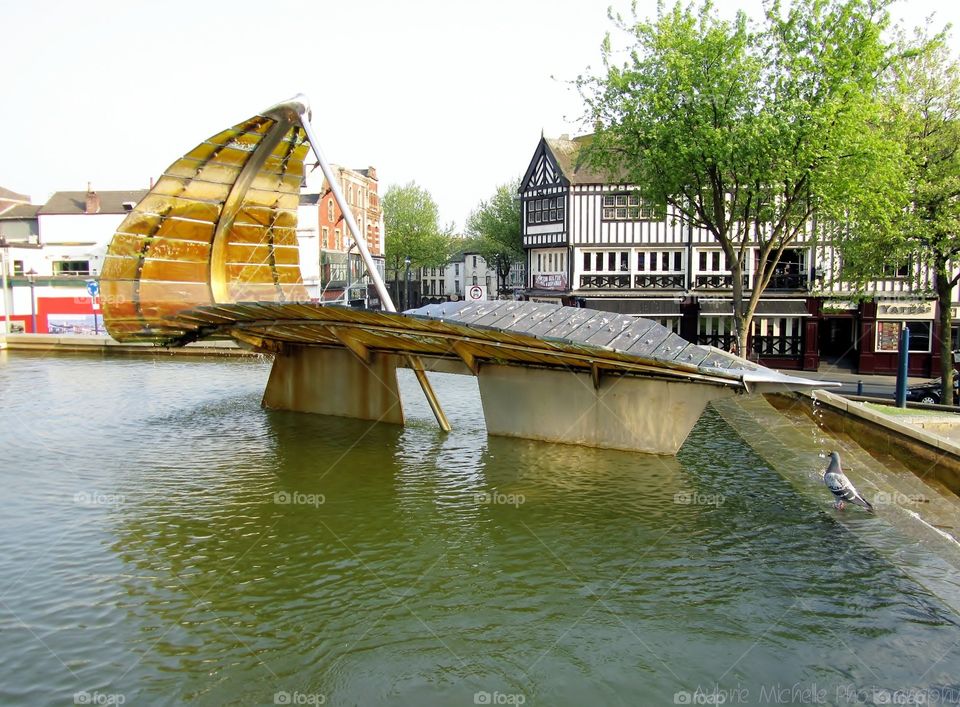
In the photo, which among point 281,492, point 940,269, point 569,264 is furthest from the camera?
point 569,264

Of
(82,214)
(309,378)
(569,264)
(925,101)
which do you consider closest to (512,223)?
(569,264)

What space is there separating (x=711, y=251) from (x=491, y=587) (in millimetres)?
44197

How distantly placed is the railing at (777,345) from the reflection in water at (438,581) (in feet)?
97.6

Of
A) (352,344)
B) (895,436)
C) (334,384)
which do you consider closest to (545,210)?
(334,384)

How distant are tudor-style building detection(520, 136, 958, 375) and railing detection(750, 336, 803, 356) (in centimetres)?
6

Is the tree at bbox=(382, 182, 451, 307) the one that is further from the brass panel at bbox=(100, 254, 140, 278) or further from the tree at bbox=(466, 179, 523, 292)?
the brass panel at bbox=(100, 254, 140, 278)

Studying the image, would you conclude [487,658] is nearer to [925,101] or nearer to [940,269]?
[940,269]

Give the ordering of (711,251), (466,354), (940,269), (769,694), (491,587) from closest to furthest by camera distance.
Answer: (769,694) < (491,587) < (466,354) < (940,269) < (711,251)

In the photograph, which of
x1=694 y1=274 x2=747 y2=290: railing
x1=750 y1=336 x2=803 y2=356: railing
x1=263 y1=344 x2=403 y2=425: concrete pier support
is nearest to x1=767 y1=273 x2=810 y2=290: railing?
x1=694 y1=274 x2=747 y2=290: railing

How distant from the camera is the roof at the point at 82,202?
66.1 metres

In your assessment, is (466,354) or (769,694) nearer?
(769,694)

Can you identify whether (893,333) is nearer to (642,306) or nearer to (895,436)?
(642,306)

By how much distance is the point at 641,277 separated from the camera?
2077 inches

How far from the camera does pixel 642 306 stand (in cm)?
5153
